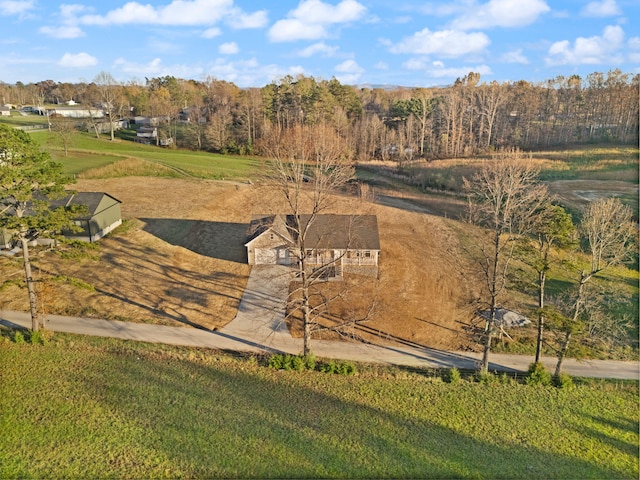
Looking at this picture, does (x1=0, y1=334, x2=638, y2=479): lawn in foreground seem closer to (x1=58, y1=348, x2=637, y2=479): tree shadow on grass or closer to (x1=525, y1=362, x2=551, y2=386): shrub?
(x1=58, y1=348, x2=637, y2=479): tree shadow on grass

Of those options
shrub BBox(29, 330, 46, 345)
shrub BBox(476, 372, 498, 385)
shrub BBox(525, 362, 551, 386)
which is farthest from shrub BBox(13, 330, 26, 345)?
shrub BBox(525, 362, 551, 386)

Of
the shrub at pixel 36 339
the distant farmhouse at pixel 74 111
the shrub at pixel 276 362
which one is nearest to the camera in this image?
the shrub at pixel 276 362

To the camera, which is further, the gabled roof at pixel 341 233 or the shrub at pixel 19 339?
the gabled roof at pixel 341 233

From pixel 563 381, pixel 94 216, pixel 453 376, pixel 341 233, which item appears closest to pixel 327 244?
pixel 341 233

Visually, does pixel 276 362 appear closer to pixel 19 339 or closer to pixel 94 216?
pixel 19 339

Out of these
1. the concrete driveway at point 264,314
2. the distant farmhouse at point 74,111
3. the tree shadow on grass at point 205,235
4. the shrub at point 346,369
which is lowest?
the shrub at point 346,369

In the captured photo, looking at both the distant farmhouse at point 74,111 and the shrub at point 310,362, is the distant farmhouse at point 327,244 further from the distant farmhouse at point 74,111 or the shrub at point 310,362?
the distant farmhouse at point 74,111

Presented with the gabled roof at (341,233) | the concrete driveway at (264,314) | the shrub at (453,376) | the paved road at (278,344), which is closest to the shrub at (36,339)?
the paved road at (278,344)
